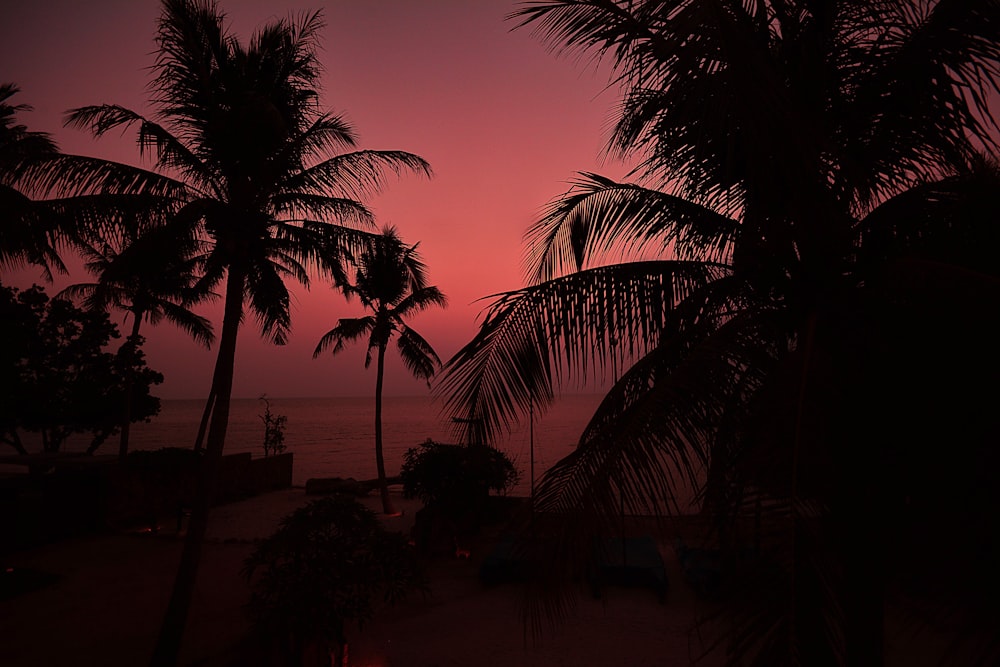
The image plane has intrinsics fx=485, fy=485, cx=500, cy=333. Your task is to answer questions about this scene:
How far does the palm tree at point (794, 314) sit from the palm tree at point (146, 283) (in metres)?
4.64

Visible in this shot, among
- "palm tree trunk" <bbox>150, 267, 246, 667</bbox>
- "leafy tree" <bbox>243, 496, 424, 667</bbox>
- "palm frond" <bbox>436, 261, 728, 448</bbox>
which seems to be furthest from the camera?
"palm tree trunk" <bbox>150, 267, 246, 667</bbox>

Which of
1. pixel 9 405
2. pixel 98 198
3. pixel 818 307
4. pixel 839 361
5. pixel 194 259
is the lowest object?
pixel 9 405

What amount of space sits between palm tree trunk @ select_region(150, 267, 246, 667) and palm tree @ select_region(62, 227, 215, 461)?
105 centimetres

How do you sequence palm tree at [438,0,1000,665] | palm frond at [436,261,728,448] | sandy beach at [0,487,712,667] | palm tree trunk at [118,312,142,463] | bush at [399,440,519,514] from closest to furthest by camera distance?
palm tree at [438,0,1000,665]
palm frond at [436,261,728,448]
sandy beach at [0,487,712,667]
bush at [399,440,519,514]
palm tree trunk at [118,312,142,463]

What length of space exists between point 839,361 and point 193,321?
22.9m

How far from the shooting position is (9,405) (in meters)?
17.5

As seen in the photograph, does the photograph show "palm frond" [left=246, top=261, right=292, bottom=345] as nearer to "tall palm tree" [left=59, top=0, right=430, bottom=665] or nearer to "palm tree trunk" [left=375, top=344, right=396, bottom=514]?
"tall palm tree" [left=59, top=0, right=430, bottom=665]

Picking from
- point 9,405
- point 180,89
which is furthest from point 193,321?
point 180,89

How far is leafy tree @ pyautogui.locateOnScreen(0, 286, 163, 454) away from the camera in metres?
18.5

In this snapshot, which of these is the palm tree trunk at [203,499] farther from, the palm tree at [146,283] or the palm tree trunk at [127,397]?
the palm tree trunk at [127,397]

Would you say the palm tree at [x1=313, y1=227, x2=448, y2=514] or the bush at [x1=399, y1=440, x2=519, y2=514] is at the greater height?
the palm tree at [x1=313, y1=227, x2=448, y2=514]

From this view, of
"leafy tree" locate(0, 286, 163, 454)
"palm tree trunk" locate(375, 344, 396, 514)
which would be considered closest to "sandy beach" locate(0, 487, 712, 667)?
"palm tree trunk" locate(375, 344, 396, 514)

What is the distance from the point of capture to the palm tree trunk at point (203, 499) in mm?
6152

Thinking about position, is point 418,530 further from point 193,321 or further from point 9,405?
point 9,405
